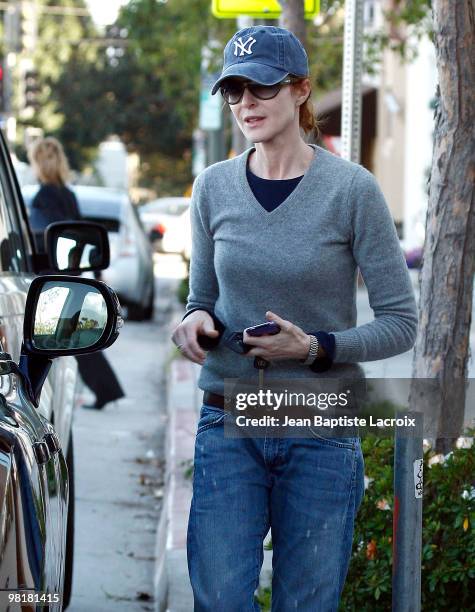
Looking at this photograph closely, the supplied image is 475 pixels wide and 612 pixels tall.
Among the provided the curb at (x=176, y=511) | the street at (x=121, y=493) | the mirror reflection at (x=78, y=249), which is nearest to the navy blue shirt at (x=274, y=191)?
the mirror reflection at (x=78, y=249)

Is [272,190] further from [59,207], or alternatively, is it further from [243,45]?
[59,207]

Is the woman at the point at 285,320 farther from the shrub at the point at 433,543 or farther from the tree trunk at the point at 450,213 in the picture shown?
the tree trunk at the point at 450,213

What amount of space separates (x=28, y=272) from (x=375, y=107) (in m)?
28.4

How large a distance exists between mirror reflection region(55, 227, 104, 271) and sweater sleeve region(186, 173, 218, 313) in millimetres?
1290

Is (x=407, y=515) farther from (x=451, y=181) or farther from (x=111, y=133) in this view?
(x=111, y=133)

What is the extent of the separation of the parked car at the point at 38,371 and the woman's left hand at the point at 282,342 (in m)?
0.38

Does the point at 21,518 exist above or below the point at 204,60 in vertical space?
above

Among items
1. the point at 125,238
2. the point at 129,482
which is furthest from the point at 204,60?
the point at 129,482

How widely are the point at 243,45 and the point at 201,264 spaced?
534mm

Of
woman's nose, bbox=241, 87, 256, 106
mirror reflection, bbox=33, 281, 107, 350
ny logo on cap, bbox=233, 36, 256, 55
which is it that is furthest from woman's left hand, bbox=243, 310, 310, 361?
ny logo on cap, bbox=233, 36, 256, 55

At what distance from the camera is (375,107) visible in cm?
3250

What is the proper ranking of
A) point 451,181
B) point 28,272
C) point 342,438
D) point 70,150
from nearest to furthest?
point 342,438
point 28,272
point 451,181
point 70,150

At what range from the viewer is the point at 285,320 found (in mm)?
3225

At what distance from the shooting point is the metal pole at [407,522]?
3416 mm
